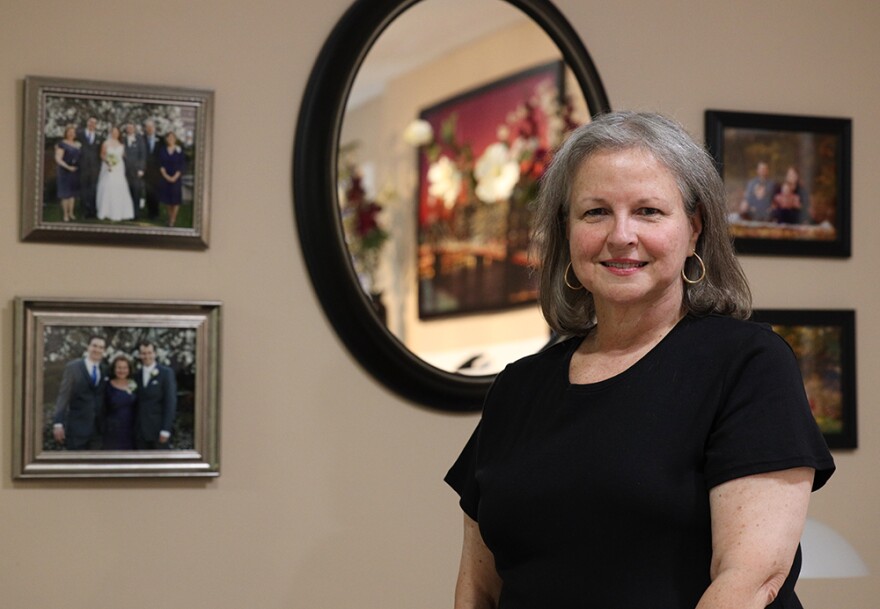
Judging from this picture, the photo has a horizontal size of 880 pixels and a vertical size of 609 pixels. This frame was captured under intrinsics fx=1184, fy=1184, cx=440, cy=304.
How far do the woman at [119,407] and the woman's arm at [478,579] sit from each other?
868mm

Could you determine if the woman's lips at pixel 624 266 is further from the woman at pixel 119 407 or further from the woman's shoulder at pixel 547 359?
the woman at pixel 119 407

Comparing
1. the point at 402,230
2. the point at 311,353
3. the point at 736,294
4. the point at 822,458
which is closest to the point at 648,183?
the point at 736,294

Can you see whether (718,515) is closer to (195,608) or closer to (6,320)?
(195,608)

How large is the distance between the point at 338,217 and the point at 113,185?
460 millimetres

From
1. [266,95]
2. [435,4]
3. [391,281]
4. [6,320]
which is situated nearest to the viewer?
[6,320]

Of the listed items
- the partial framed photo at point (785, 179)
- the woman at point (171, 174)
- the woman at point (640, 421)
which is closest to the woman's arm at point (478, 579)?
the woman at point (640, 421)

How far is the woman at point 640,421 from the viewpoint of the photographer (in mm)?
1431

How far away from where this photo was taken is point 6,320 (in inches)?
91.5

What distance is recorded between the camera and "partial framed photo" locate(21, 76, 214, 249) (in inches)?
92.0

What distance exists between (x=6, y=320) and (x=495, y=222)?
128 cm

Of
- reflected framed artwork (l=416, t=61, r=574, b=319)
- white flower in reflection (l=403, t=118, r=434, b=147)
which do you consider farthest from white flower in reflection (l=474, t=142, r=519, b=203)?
white flower in reflection (l=403, t=118, r=434, b=147)

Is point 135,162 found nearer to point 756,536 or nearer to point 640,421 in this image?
point 640,421

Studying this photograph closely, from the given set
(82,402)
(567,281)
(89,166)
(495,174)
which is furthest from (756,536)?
(495,174)

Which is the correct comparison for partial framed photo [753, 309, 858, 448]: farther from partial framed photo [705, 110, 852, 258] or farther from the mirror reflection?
the mirror reflection
